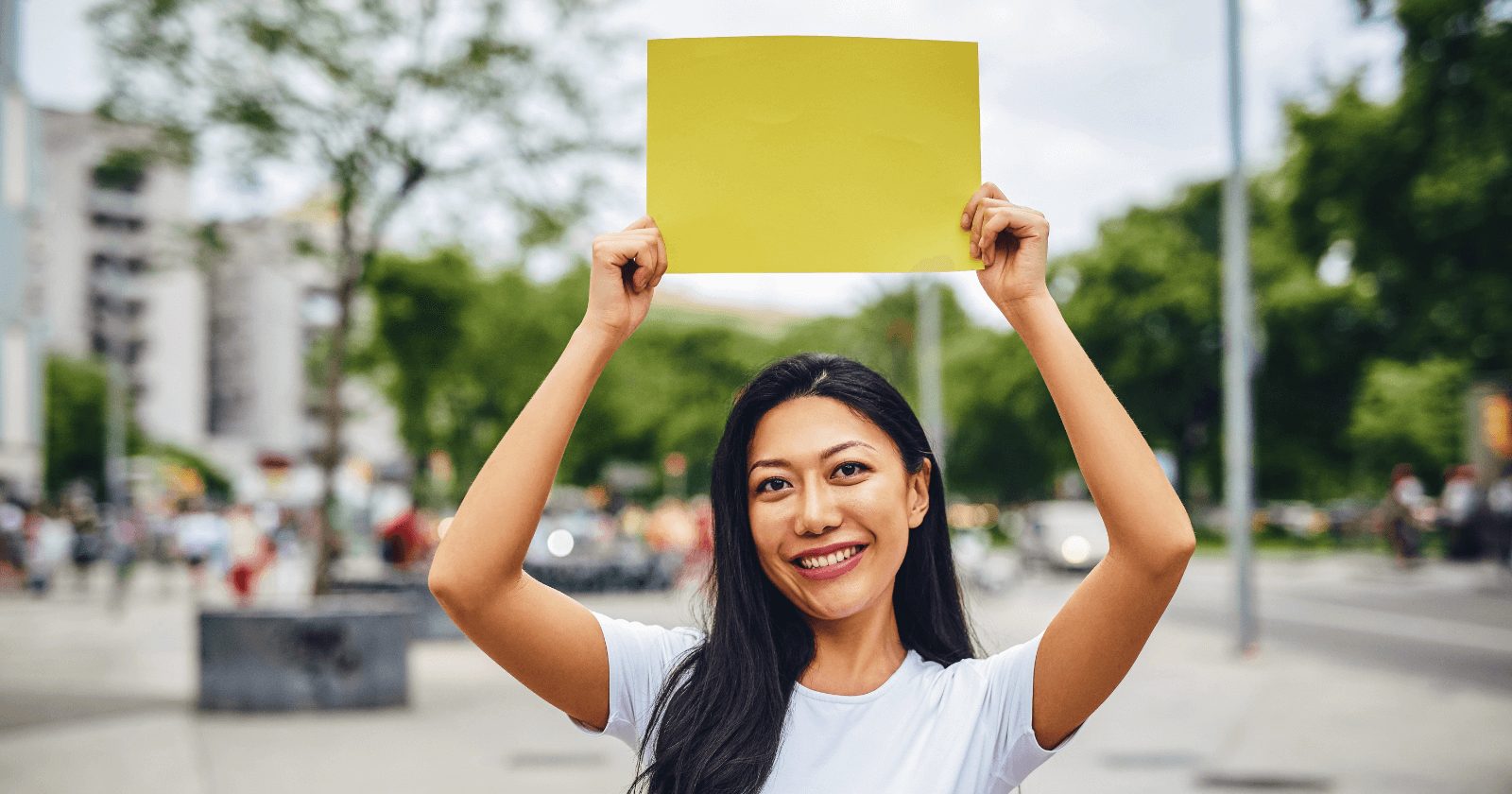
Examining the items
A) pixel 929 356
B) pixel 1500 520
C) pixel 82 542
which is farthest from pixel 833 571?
pixel 929 356

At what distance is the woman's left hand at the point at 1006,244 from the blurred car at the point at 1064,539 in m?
27.1

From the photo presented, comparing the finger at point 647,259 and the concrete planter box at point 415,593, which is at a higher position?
the finger at point 647,259

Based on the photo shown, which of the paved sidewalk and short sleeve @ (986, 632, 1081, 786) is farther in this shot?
the paved sidewalk

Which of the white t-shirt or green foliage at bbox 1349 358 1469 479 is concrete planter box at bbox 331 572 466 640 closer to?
the white t-shirt

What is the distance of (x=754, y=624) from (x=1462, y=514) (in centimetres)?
2871

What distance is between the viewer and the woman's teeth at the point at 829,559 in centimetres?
204

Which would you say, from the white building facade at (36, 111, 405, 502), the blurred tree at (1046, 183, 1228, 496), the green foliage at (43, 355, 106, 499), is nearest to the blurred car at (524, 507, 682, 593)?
the blurred tree at (1046, 183, 1228, 496)

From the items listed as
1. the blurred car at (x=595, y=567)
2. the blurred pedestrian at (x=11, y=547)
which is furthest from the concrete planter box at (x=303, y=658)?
the blurred pedestrian at (x=11, y=547)

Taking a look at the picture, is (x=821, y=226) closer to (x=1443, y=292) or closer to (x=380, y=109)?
(x=380, y=109)

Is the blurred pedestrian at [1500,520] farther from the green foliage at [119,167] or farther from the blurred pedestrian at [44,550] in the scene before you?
the blurred pedestrian at [44,550]

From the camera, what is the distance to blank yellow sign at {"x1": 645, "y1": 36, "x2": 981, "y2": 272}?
192 centimetres

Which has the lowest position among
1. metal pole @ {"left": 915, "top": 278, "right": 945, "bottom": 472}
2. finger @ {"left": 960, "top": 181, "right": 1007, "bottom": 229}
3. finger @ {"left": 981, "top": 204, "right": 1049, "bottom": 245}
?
finger @ {"left": 981, "top": 204, "right": 1049, "bottom": 245}

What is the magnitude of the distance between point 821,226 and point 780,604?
2.01ft

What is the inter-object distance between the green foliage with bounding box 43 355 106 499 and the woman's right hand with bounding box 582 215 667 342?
74318 mm
